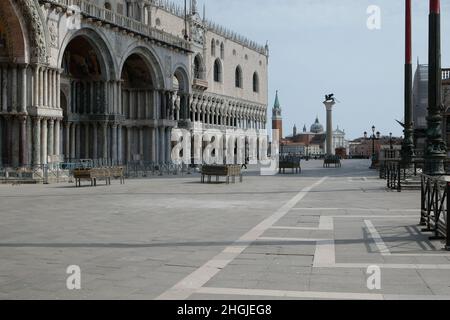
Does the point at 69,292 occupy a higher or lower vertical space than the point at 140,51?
lower

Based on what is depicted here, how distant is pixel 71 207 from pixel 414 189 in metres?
13.4

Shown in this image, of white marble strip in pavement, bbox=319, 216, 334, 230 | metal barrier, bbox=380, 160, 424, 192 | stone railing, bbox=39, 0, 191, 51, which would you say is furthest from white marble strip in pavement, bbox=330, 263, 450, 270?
stone railing, bbox=39, 0, 191, 51

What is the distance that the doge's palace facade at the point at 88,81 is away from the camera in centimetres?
2947

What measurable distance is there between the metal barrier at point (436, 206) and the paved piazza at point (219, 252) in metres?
0.28

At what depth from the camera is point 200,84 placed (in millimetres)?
65750

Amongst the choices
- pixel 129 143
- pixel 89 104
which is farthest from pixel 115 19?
pixel 129 143

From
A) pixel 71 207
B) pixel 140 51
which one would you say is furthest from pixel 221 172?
pixel 140 51

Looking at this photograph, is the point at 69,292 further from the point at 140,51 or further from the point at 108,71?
the point at 140,51

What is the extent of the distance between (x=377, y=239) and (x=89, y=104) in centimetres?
3117

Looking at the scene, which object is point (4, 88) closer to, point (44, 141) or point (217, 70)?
point (44, 141)

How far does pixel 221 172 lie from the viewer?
92.4 feet
